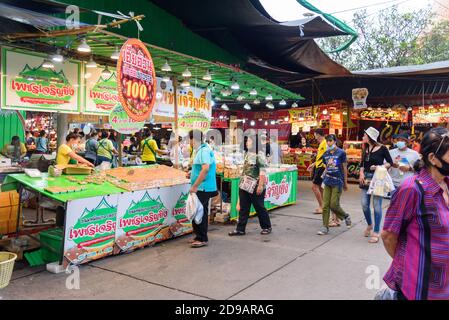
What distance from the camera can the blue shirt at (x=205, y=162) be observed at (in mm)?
5953

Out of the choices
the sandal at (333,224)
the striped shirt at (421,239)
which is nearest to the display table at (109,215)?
the sandal at (333,224)

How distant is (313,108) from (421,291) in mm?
13342

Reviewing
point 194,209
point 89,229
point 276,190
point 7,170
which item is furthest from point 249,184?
point 7,170

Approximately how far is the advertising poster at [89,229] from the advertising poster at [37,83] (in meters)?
2.38

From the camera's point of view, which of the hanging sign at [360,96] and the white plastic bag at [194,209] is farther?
the hanging sign at [360,96]

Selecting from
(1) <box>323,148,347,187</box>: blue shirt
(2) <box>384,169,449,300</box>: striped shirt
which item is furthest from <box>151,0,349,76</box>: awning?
(2) <box>384,169,449,300</box>: striped shirt

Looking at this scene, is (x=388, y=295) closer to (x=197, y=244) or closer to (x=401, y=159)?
(x=197, y=244)

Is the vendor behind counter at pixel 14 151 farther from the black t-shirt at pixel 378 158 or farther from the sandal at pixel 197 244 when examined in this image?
the black t-shirt at pixel 378 158

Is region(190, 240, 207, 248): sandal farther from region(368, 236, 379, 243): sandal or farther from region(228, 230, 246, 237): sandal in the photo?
region(368, 236, 379, 243): sandal

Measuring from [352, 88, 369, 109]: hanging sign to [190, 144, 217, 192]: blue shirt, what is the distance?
939 centimetres

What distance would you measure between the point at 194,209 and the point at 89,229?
1507mm

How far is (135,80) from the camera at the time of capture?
5.14m

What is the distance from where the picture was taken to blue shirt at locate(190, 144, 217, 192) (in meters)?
5.95

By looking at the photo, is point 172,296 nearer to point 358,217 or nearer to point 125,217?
point 125,217
